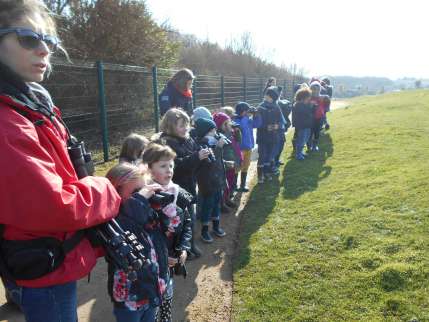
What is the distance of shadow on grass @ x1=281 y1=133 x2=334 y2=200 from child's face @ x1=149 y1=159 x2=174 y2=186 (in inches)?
149

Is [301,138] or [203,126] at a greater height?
[203,126]

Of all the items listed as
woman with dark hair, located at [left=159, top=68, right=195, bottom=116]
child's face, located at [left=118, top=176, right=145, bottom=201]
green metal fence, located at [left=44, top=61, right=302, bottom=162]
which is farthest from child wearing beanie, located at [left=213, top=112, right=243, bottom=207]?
green metal fence, located at [left=44, top=61, right=302, bottom=162]

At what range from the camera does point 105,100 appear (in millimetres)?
9555

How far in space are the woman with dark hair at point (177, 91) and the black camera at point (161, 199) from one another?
3.79 metres

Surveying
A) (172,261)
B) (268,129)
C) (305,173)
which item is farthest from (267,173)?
(172,261)

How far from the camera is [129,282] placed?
212 cm

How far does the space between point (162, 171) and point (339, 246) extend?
2.53 meters

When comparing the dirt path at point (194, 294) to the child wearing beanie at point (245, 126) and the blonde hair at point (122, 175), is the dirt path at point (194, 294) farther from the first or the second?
the child wearing beanie at point (245, 126)

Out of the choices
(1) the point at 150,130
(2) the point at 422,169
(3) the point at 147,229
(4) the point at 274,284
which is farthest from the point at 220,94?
(3) the point at 147,229

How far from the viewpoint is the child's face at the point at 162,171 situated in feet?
9.14

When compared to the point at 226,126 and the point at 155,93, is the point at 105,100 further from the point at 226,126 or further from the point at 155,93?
the point at 226,126

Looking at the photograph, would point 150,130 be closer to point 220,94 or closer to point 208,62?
point 220,94

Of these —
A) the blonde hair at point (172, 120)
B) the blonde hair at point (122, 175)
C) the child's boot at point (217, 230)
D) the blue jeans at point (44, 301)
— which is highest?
A: the blonde hair at point (172, 120)

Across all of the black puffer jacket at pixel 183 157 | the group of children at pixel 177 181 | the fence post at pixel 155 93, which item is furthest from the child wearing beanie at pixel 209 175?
the fence post at pixel 155 93
